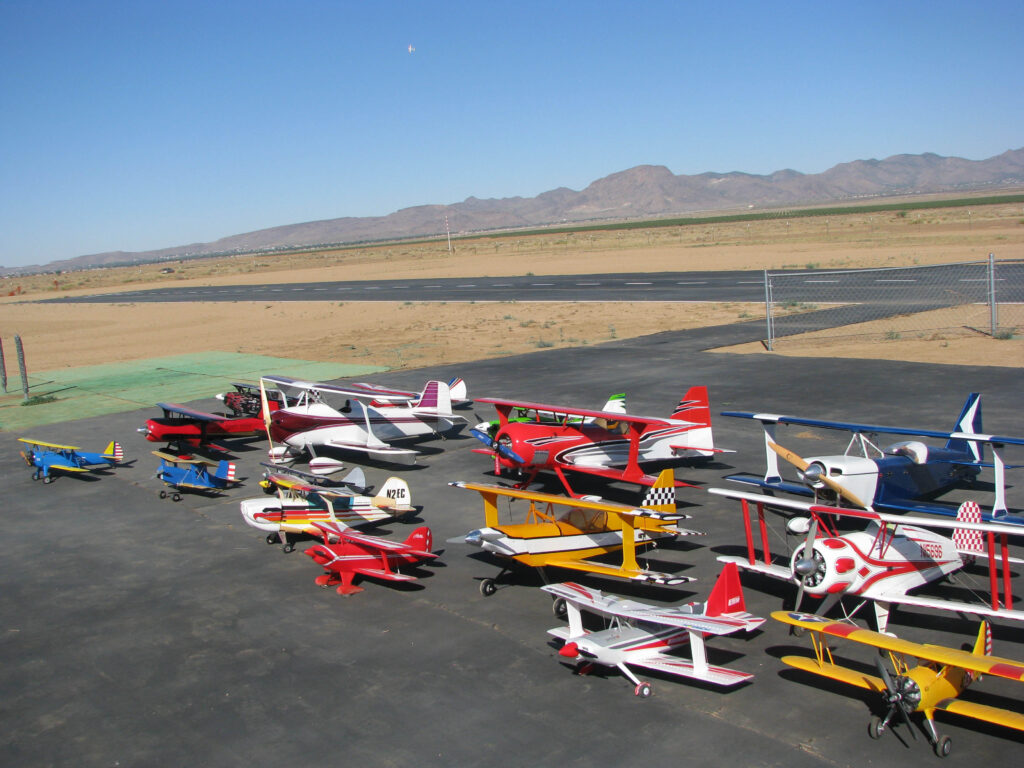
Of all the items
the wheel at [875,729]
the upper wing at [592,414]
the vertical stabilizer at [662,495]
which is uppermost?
the upper wing at [592,414]

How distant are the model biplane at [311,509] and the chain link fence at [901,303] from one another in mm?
18023

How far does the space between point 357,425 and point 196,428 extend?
4896 millimetres

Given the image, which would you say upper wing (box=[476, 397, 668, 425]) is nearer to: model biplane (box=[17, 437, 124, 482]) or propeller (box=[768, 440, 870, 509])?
propeller (box=[768, 440, 870, 509])

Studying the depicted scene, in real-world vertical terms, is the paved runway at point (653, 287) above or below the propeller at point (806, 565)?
above

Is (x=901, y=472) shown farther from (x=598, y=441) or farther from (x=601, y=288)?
(x=601, y=288)

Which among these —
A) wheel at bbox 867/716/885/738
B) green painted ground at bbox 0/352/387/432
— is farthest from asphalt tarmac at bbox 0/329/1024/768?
green painted ground at bbox 0/352/387/432

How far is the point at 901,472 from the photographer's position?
14.1 metres

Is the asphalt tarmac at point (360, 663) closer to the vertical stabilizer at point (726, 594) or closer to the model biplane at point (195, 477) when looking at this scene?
the model biplane at point (195, 477)

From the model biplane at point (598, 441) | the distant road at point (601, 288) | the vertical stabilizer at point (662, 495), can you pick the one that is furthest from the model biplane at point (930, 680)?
the distant road at point (601, 288)

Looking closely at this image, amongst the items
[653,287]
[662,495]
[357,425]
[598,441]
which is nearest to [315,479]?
[357,425]

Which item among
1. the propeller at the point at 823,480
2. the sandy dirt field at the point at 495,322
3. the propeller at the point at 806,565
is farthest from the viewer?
the sandy dirt field at the point at 495,322

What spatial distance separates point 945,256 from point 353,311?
152ft

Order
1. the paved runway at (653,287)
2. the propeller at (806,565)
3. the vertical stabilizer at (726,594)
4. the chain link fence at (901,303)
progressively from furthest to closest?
the paved runway at (653,287)
the chain link fence at (901,303)
the propeller at (806,565)
the vertical stabilizer at (726,594)

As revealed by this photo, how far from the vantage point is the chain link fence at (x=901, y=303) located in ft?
115
